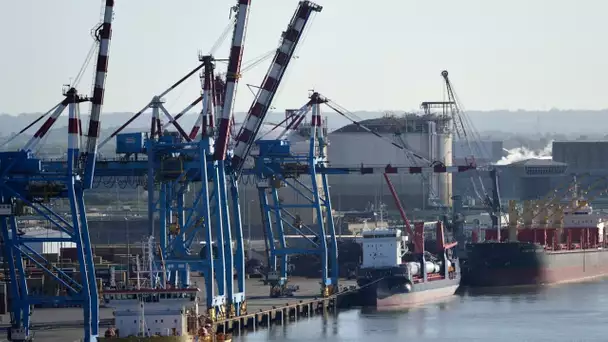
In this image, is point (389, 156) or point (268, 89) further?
point (389, 156)

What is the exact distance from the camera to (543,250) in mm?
102500

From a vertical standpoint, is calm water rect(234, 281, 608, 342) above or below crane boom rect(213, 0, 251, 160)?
below

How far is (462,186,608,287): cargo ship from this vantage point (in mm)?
99188

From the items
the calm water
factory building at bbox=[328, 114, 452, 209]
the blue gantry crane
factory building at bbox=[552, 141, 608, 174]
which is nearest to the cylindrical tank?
factory building at bbox=[328, 114, 452, 209]

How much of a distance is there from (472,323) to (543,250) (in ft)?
99.5

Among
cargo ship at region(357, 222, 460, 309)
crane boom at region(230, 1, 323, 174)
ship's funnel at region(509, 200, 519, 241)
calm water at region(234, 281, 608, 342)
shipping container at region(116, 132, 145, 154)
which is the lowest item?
calm water at region(234, 281, 608, 342)

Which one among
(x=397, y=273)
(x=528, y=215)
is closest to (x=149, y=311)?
(x=397, y=273)

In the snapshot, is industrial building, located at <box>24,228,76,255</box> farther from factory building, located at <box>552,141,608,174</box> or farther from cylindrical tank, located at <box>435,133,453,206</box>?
factory building, located at <box>552,141,608,174</box>

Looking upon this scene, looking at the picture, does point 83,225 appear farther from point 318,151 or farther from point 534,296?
point 534,296

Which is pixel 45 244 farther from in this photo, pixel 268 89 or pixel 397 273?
pixel 268 89

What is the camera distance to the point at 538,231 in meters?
113

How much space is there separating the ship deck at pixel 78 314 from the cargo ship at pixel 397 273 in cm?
290

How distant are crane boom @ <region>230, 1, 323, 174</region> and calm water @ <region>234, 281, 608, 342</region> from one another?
8465 millimetres

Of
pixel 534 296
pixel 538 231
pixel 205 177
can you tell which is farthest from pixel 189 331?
pixel 538 231
